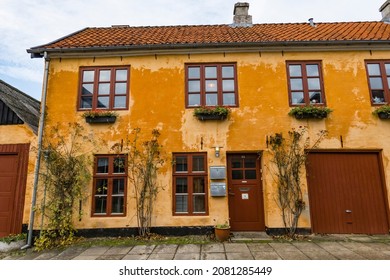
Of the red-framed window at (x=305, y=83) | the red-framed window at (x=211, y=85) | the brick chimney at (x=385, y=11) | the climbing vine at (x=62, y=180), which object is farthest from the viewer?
the brick chimney at (x=385, y=11)

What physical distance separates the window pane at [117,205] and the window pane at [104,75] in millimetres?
3924

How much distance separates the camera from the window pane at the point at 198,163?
290 inches

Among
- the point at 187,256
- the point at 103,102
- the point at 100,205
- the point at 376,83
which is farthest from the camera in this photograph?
the point at 103,102

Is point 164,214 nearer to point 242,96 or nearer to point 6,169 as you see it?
point 242,96

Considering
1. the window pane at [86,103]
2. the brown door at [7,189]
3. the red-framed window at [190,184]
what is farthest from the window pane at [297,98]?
the brown door at [7,189]

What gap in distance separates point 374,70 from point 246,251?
7097 mm

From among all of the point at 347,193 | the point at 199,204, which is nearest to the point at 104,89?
the point at 199,204

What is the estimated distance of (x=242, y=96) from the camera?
7570mm

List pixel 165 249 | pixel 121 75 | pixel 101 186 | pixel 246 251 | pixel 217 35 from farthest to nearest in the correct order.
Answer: pixel 217 35, pixel 121 75, pixel 101 186, pixel 165 249, pixel 246 251

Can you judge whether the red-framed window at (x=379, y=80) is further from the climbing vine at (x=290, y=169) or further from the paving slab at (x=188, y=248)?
the paving slab at (x=188, y=248)

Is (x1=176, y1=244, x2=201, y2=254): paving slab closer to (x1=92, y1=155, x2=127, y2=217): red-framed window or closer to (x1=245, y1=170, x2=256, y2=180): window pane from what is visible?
(x1=92, y1=155, x2=127, y2=217): red-framed window

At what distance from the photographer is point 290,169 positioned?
7.04 m

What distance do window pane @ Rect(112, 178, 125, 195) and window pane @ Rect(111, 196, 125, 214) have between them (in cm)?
16

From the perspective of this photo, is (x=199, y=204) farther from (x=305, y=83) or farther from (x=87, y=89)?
(x=87, y=89)
